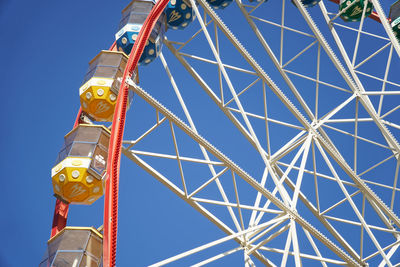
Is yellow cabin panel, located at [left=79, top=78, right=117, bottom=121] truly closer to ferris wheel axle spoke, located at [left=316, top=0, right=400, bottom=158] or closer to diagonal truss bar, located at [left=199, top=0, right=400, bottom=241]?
diagonal truss bar, located at [left=199, top=0, right=400, bottom=241]

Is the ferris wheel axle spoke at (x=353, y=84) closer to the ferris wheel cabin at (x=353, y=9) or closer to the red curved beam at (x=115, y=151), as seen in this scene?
the ferris wheel cabin at (x=353, y=9)

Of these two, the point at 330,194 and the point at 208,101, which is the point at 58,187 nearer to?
the point at 330,194

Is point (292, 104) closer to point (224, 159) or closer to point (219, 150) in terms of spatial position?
point (224, 159)

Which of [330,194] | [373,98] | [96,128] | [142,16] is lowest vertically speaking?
[96,128]

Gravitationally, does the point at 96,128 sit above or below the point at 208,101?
below

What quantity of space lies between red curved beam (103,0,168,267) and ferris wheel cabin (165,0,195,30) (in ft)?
3.71

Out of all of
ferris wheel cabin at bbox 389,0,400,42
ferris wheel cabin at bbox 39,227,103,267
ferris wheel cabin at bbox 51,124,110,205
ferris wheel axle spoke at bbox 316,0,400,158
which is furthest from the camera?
ferris wheel cabin at bbox 389,0,400,42

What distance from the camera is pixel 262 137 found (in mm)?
48406

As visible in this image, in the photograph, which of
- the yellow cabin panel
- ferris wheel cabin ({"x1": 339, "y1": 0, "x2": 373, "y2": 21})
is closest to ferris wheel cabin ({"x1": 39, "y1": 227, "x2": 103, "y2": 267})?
the yellow cabin panel

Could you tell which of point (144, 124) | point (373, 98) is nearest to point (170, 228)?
point (144, 124)

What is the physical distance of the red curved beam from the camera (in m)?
10.7

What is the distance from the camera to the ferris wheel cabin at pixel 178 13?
53.3ft

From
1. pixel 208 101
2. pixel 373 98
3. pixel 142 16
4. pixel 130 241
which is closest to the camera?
pixel 142 16

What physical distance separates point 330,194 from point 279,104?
31.0 feet
